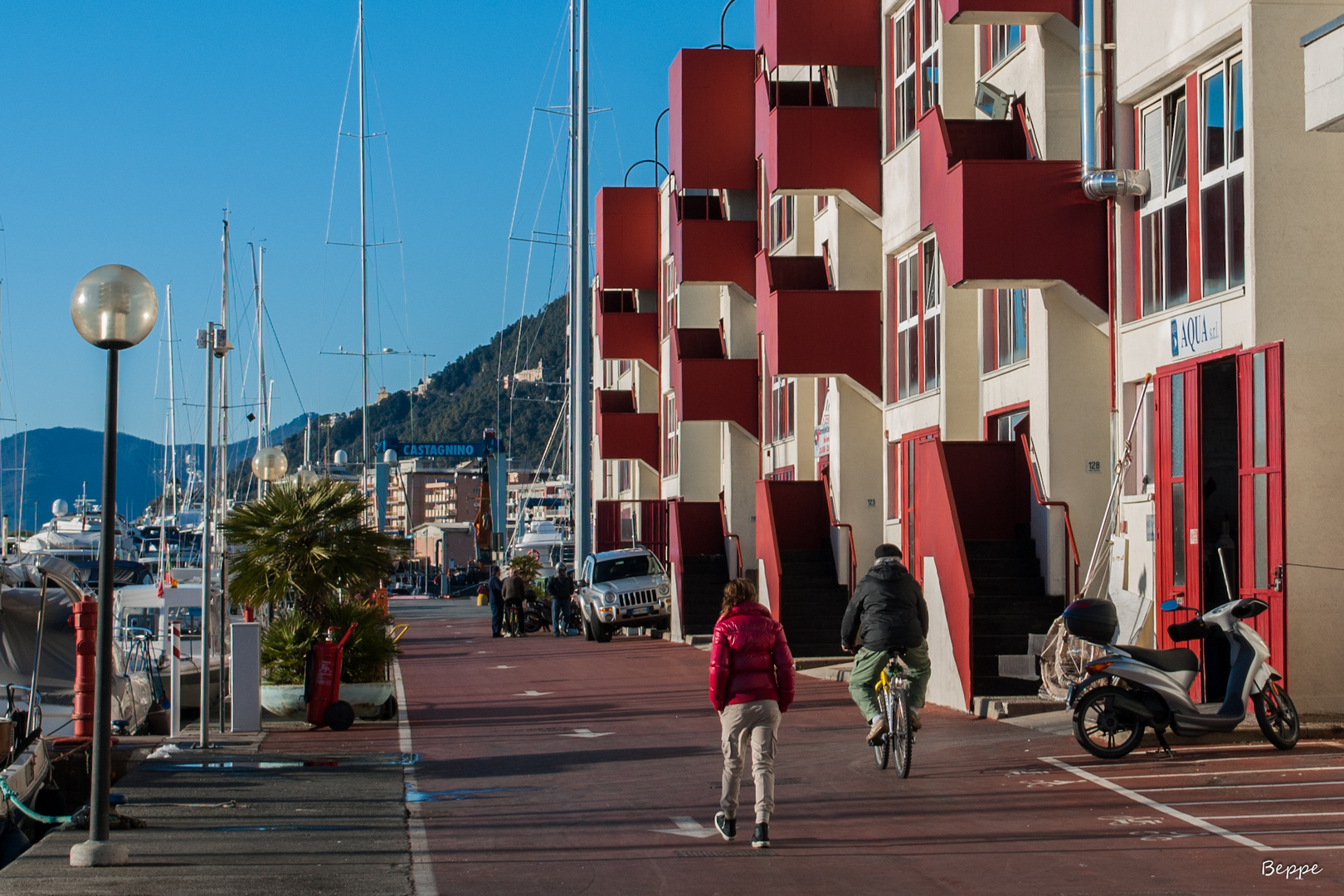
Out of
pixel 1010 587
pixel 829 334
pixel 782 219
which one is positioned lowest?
pixel 1010 587

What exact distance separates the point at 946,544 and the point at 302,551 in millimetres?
8131

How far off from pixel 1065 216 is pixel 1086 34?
2075mm

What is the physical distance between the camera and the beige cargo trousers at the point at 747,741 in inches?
398

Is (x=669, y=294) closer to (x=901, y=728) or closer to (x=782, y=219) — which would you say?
(x=782, y=219)

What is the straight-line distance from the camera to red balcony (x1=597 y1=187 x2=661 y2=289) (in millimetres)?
46656

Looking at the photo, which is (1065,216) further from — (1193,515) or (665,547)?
(665,547)

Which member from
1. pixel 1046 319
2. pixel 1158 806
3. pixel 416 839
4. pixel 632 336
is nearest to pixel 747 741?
pixel 416 839

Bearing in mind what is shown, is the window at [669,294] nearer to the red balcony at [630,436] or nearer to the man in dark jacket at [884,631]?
the red balcony at [630,436]

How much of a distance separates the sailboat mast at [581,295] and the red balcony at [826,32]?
11.9 meters

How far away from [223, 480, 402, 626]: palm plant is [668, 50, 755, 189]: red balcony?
17109 millimetres

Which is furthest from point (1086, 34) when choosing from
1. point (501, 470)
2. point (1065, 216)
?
point (501, 470)

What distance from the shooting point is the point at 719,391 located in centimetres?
3584

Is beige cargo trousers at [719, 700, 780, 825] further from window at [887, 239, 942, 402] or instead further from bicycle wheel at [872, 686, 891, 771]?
window at [887, 239, 942, 402]

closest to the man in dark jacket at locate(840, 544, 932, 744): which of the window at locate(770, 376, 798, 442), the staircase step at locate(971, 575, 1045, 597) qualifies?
the staircase step at locate(971, 575, 1045, 597)
